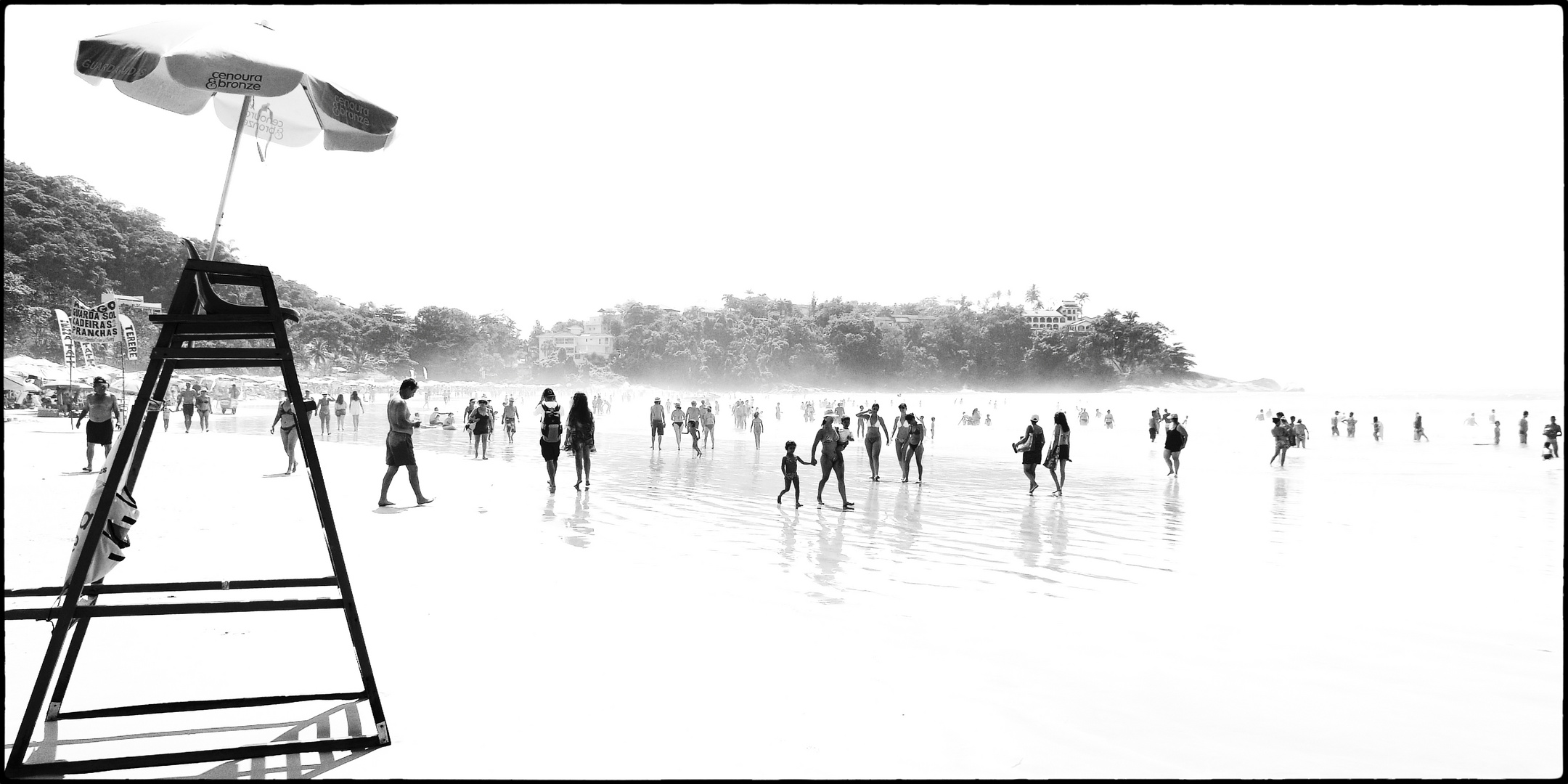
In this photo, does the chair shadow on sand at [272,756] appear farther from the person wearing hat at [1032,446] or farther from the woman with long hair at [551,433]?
the person wearing hat at [1032,446]

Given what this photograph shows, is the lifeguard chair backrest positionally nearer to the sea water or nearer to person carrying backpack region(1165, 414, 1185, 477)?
the sea water

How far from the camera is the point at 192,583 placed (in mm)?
3512

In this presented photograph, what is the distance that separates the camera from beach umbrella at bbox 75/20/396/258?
3.55 metres

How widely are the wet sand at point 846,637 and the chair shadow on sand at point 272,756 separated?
0.04 meters

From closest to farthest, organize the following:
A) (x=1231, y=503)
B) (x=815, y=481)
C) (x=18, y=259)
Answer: (x=1231, y=503) < (x=815, y=481) < (x=18, y=259)

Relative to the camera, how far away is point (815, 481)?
1686 centimetres

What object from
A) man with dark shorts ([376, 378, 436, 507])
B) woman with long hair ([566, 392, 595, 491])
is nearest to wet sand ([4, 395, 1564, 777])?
man with dark shorts ([376, 378, 436, 507])

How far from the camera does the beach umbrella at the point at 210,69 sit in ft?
11.7

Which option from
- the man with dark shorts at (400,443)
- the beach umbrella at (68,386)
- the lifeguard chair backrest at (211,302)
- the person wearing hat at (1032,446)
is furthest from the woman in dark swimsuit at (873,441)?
the beach umbrella at (68,386)

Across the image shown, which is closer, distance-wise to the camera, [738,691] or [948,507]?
[738,691]

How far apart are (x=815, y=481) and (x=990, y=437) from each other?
22986 millimetres

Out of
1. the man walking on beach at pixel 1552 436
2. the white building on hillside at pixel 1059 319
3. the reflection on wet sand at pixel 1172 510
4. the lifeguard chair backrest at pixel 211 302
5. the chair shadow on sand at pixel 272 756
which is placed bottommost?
the reflection on wet sand at pixel 1172 510

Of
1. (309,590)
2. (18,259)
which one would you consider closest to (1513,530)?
(309,590)

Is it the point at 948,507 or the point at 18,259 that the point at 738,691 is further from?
the point at 18,259
